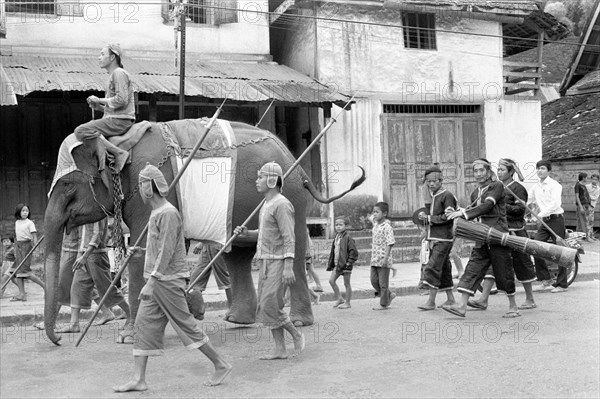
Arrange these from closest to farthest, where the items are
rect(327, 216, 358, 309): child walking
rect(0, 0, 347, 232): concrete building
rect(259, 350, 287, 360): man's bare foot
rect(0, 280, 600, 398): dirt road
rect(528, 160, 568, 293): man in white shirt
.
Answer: rect(0, 280, 600, 398): dirt road, rect(259, 350, 287, 360): man's bare foot, rect(327, 216, 358, 309): child walking, rect(528, 160, 568, 293): man in white shirt, rect(0, 0, 347, 232): concrete building

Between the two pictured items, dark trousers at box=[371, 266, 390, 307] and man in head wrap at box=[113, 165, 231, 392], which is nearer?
man in head wrap at box=[113, 165, 231, 392]

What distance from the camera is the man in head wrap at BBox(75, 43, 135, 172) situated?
24.3 ft

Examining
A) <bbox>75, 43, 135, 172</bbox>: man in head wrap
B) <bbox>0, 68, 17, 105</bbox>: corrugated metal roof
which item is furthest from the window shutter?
<bbox>75, 43, 135, 172</bbox>: man in head wrap

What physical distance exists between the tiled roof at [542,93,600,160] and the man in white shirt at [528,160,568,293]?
10816 millimetres

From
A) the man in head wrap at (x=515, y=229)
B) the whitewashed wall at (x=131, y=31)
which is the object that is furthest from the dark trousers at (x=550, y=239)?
the whitewashed wall at (x=131, y=31)

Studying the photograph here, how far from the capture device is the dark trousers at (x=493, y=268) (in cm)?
905

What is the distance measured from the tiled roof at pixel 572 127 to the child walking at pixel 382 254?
13.3 meters

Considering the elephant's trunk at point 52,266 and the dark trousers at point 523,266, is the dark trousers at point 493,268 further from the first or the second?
the elephant's trunk at point 52,266

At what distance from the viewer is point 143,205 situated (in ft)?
24.6

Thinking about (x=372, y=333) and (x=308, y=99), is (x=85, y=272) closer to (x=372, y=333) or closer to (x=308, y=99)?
(x=372, y=333)

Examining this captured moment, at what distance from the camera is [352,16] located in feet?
54.0

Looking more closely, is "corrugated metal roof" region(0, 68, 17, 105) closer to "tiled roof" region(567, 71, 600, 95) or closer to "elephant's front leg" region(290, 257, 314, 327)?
"elephant's front leg" region(290, 257, 314, 327)

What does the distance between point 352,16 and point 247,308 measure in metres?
9.47

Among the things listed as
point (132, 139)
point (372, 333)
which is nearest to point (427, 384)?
point (372, 333)
